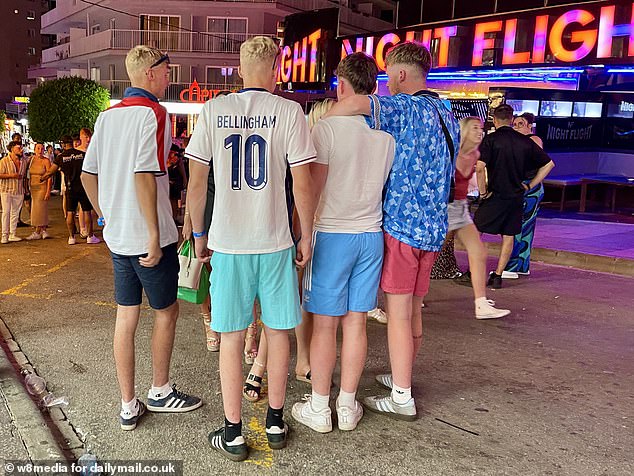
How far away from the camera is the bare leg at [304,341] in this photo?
4.63 metres

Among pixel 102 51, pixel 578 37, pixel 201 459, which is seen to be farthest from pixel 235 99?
pixel 102 51

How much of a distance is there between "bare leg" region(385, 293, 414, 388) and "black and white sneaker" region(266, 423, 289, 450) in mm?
863

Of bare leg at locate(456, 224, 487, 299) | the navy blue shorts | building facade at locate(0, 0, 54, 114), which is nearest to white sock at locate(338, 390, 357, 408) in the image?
the navy blue shorts

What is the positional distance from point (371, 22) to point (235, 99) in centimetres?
4069

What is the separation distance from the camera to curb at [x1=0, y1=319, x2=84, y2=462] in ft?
12.1

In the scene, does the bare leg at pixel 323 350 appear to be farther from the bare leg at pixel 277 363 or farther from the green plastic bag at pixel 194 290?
the green plastic bag at pixel 194 290

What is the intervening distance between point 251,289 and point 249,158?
27.8 inches

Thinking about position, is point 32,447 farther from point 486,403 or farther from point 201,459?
point 486,403

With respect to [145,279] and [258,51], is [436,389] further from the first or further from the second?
[258,51]

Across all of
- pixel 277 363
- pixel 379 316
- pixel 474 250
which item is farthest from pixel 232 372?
pixel 474 250

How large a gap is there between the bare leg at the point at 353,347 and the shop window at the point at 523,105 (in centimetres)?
1095

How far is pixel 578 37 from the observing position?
1183cm

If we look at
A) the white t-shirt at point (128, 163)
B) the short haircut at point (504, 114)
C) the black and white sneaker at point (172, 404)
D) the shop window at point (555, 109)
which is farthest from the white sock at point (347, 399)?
the shop window at point (555, 109)

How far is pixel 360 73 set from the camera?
3.98m
